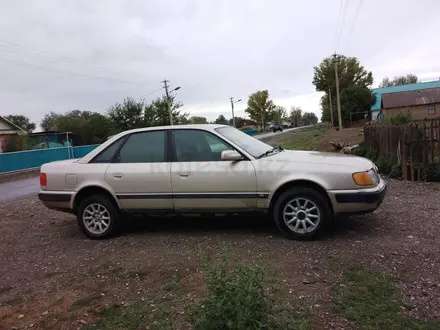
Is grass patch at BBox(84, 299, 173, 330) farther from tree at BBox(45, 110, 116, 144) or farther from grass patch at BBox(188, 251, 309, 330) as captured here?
tree at BBox(45, 110, 116, 144)

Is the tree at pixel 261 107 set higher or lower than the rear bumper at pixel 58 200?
higher

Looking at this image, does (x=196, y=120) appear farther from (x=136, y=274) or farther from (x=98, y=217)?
(x=136, y=274)

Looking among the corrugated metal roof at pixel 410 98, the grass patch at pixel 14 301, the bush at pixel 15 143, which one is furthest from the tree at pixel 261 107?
the grass patch at pixel 14 301

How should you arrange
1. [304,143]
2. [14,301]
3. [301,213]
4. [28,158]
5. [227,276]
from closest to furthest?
Result: [227,276]
[14,301]
[301,213]
[28,158]
[304,143]

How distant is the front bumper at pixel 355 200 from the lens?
14.8 ft

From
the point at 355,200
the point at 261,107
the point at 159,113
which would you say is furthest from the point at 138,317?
the point at 261,107

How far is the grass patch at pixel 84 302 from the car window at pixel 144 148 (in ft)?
6.81

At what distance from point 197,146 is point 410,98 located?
55666 mm

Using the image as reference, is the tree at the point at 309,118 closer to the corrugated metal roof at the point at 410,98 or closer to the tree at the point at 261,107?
the tree at the point at 261,107

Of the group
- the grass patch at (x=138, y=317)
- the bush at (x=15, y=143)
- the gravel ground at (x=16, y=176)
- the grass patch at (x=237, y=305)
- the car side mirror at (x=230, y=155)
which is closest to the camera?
the grass patch at (x=237, y=305)

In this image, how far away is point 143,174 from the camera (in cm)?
512

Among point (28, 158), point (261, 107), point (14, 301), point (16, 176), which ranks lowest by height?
point (14, 301)

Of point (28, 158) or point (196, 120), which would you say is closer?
point (28, 158)

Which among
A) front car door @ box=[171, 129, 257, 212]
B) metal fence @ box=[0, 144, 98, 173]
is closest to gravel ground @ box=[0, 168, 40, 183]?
metal fence @ box=[0, 144, 98, 173]
